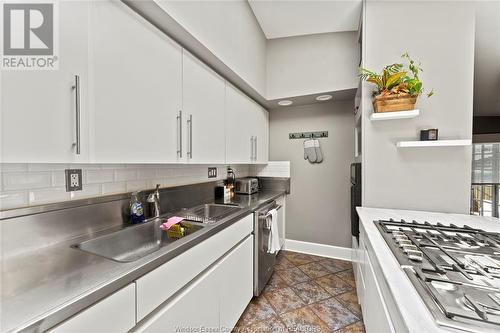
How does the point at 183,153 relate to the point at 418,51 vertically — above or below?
below

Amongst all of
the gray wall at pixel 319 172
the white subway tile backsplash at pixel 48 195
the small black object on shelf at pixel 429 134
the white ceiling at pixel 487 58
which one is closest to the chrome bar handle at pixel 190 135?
the white subway tile backsplash at pixel 48 195

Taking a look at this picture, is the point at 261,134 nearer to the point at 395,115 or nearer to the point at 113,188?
the point at 395,115

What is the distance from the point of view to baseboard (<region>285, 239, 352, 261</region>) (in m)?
2.85

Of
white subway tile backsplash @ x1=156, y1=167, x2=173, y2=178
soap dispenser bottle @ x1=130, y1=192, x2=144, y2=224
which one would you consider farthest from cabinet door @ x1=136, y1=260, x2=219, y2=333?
white subway tile backsplash @ x1=156, y1=167, x2=173, y2=178

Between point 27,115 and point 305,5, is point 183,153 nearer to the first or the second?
point 27,115

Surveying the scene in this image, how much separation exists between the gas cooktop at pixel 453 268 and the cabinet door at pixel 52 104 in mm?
1306

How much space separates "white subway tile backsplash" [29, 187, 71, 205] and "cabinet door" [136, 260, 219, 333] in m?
0.74

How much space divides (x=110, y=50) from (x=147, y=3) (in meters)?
0.34

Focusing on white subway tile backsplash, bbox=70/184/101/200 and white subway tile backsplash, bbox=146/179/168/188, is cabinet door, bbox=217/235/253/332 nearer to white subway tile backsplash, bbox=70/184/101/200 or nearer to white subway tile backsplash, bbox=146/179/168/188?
white subway tile backsplash, bbox=146/179/168/188

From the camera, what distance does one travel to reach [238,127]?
2.18 m

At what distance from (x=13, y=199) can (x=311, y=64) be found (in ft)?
9.11

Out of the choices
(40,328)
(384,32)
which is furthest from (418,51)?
(40,328)

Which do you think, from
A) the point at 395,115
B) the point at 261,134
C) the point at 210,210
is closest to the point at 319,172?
the point at 261,134

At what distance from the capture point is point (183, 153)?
140cm
